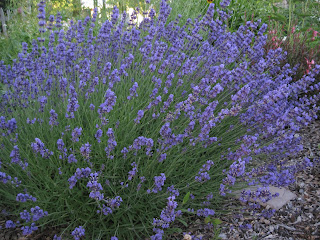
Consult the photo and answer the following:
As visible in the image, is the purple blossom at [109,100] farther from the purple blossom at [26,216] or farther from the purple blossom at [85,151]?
the purple blossom at [26,216]

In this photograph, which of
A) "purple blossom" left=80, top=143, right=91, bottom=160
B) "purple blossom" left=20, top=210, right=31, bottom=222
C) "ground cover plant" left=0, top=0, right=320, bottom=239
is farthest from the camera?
"ground cover plant" left=0, top=0, right=320, bottom=239

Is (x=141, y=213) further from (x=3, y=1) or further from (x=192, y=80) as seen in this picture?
(x=3, y=1)

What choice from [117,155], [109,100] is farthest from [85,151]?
[117,155]

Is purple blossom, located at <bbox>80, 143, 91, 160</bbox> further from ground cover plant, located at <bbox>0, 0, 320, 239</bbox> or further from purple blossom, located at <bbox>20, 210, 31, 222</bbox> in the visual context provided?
purple blossom, located at <bbox>20, 210, 31, 222</bbox>

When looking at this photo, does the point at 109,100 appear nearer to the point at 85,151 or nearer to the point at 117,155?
the point at 85,151

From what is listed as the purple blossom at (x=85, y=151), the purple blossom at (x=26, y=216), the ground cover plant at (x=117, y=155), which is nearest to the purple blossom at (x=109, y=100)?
the ground cover plant at (x=117, y=155)

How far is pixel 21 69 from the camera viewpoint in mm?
2557

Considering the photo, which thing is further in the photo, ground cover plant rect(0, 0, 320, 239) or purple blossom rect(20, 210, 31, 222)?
ground cover plant rect(0, 0, 320, 239)

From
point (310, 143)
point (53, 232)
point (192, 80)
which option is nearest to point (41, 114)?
point (53, 232)

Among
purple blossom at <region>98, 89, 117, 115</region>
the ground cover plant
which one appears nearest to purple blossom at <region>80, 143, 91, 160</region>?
the ground cover plant

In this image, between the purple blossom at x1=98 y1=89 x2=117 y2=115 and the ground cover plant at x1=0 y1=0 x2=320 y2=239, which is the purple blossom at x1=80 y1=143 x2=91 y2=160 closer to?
the ground cover plant at x1=0 y1=0 x2=320 y2=239

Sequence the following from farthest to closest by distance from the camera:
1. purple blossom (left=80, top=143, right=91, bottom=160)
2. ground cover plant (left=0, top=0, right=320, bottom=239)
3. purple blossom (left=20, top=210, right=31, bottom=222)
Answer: ground cover plant (left=0, top=0, right=320, bottom=239)
purple blossom (left=20, top=210, right=31, bottom=222)
purple blossom (left=80, top=143, right=91, bottom=160)

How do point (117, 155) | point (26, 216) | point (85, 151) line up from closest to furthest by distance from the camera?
point (85, 151) < point (26, 216) < point (117, 155)

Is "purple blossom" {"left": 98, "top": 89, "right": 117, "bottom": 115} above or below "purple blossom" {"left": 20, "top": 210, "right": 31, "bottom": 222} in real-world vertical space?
above
